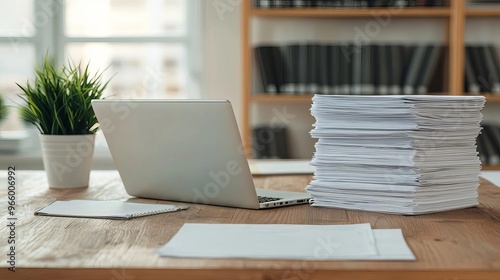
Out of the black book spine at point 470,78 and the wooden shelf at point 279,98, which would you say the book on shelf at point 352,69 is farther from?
the black book spine at point 470,78

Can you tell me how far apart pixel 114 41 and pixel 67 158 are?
2.35m

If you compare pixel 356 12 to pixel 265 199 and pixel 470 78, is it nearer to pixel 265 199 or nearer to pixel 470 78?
pixel 470 78

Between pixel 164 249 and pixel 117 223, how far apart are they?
25cm

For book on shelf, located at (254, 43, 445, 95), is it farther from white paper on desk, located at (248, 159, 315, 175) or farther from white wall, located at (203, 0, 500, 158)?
white paper on desk, located at (248, 159, 315, 175)

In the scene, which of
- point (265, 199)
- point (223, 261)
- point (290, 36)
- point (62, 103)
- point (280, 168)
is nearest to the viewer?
point (223, 261)

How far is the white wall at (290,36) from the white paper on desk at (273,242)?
2.63 m

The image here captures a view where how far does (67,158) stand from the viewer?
5.28ft

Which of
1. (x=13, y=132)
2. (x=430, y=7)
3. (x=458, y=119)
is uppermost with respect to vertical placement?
(x=430, y=7)

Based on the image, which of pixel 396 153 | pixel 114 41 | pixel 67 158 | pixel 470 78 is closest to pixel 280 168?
pixel 67 158

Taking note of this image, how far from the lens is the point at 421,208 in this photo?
1236 millimetres

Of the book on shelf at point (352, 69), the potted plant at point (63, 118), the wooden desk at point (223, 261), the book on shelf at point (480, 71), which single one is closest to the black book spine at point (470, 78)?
the book on shelf at point (480, 71)

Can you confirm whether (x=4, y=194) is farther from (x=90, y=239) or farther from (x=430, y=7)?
(x=430, y=7)

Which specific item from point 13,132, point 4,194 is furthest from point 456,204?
point 13,132

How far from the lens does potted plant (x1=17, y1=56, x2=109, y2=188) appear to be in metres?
1.59
